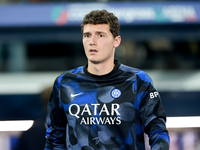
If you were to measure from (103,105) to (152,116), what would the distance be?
277 mm

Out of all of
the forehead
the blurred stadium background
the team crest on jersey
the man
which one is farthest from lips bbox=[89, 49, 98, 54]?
the blurred stadium background

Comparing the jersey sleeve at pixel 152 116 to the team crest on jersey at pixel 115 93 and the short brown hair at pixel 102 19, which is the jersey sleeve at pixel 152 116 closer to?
the team crest on jersey at pixel 115 93

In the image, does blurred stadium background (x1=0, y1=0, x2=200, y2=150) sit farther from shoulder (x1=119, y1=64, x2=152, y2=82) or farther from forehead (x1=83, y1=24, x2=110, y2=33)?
forehead (x1=83, y1=24, x2=110, y2=33)

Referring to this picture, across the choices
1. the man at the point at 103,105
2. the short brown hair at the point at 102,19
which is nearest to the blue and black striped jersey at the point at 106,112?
the man at the point at 103,105

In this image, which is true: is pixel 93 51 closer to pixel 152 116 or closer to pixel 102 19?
pixel 102 19

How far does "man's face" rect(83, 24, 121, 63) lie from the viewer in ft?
5.09

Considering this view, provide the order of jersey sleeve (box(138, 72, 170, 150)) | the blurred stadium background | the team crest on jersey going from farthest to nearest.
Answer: the blurred stadium background → the team crest on jersey → jersey sleeve (box(138, 72, 170, 150))

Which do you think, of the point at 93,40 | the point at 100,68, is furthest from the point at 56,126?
the point at 93,40

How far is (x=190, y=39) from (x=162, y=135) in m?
8.29

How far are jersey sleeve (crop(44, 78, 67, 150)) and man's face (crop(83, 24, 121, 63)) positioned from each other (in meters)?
0.31

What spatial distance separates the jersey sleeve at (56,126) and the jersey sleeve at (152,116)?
1.53ft

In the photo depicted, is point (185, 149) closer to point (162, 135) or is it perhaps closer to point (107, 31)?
point (162, 135)

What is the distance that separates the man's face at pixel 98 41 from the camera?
1.55 metres

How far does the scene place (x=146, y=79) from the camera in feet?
5.25
